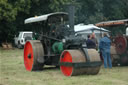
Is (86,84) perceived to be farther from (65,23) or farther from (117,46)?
(117,46)

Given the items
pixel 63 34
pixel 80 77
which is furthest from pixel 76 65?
pixel 63 34

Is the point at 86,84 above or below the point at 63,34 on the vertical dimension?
below

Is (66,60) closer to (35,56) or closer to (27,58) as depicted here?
(35,56)

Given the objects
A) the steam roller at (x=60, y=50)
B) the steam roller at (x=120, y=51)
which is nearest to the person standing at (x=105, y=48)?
the steam roller at (x=120, y=51)

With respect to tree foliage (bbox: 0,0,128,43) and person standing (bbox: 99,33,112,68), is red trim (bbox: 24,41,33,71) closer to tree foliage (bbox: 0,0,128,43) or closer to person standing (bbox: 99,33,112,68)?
person standing (bbox: 99,33,112,68)

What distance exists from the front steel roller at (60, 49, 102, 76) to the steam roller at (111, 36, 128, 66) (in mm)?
3313

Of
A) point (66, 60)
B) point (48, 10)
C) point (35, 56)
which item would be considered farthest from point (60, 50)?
point (48, 10)

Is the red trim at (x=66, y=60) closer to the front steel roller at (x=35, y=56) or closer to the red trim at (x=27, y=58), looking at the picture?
the front steel roller at (x=35, y=56)

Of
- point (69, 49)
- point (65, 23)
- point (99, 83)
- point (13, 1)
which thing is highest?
point (13, 1)

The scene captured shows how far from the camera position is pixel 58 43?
10.8 metres

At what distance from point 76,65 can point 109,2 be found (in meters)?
27.5

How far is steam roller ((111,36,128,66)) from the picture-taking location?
41.6ft

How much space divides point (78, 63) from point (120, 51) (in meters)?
4.08

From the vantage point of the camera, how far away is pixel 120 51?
1277 centimetres
